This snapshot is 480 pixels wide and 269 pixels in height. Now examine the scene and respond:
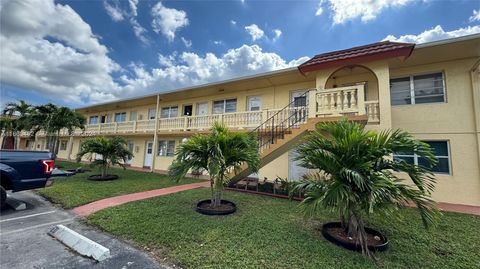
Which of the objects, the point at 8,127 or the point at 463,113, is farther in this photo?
the point at 8,127

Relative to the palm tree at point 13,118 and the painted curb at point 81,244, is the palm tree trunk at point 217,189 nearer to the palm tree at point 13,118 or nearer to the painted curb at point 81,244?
the painted curb at point 81,244

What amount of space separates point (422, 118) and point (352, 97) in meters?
3.55

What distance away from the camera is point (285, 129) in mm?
8992

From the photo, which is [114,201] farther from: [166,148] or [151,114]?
[151,114]

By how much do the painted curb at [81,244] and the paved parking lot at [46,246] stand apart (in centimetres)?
7

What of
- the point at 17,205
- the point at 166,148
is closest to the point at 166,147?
the point at 166,148

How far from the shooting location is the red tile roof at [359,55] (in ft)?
22.4

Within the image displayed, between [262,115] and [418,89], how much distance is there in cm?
658

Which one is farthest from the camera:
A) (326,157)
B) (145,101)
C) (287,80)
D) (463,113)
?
(145,101)

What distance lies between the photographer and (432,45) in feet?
22.9

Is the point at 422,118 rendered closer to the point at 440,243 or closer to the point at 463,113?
the point at 463,113

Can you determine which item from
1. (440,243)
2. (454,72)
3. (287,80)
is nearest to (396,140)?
(440,243)

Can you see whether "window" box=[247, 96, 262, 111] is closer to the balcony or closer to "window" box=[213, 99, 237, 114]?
"window" box=[213, 99, 237, 114]

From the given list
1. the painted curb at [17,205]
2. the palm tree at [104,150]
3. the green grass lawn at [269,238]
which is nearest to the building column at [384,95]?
the green grass lawn at [269,238]
